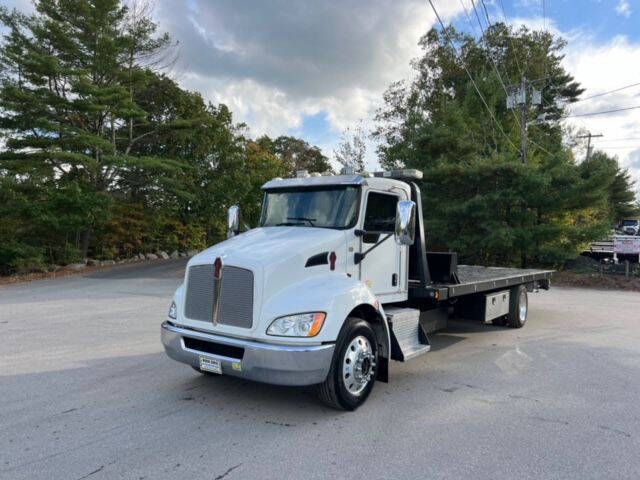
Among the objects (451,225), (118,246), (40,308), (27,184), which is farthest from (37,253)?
(451,225)

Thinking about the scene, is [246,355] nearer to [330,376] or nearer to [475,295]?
[330,376]

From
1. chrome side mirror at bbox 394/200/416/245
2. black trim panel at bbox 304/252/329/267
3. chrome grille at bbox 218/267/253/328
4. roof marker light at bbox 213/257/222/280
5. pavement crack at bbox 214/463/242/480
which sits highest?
chrome side mirror at bbox 394/200/416/245

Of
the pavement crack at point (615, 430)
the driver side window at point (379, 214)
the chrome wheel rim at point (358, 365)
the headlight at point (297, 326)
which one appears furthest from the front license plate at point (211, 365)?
the pavement crack at point (615, 430)

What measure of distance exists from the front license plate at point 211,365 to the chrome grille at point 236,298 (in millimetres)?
360

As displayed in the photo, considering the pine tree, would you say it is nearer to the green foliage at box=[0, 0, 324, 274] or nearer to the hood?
the green foliage at box=[0, 0, 324, 274]

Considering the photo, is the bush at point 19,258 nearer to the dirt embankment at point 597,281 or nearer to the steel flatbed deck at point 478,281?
the steel flatbed deck at point 478,281

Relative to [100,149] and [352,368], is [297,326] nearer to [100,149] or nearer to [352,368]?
[352,368]

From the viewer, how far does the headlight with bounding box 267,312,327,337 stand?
13.3 feet

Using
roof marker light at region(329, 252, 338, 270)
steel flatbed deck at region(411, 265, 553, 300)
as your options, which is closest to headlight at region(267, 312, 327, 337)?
roof marker light at region(329, 252, 338, 270)

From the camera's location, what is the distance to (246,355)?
4.06 m

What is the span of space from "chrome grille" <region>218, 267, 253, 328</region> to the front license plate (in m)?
0.36

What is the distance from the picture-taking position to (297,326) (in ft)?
13.4

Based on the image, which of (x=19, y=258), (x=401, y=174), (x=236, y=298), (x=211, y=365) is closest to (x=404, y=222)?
(x=401, y=174)

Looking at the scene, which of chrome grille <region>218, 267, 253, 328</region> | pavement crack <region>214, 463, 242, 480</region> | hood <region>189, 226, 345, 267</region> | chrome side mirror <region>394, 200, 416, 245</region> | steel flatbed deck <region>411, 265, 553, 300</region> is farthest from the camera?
steel flatbed deck <region>411, 265, 553, 300</region>
